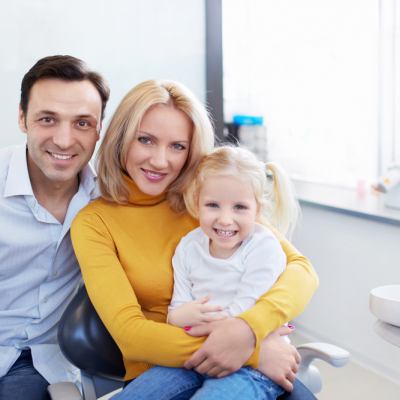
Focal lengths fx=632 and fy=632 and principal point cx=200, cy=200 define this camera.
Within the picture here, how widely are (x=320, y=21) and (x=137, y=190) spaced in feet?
5.01

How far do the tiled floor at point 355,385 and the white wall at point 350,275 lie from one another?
4cm

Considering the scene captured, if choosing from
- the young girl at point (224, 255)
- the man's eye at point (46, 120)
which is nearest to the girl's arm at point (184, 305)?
the young girl at point (224, 255)

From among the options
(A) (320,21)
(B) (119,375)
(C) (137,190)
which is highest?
(A) (320,21)

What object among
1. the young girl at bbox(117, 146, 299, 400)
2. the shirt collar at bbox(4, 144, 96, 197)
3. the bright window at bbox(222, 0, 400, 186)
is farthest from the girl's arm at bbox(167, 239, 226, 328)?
the bright window at bbox(222, 0, 400, 186)

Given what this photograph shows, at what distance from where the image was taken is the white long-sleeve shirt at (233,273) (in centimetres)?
142

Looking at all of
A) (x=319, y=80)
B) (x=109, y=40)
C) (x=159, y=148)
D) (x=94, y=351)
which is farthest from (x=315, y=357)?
(x=109, y=40)

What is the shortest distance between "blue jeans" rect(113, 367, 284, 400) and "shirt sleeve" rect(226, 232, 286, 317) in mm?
145

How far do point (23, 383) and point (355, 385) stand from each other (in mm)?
1451

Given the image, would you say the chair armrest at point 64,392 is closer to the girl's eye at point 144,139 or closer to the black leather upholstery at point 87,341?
the black leather upholstery at point 87,341

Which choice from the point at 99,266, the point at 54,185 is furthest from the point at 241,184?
the point at 54,185

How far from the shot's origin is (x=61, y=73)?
162cm

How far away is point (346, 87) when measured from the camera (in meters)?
2.67

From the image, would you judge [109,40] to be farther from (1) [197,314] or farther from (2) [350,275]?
(1) [197,314]

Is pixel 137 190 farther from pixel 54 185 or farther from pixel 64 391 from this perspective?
pixel 64 391
